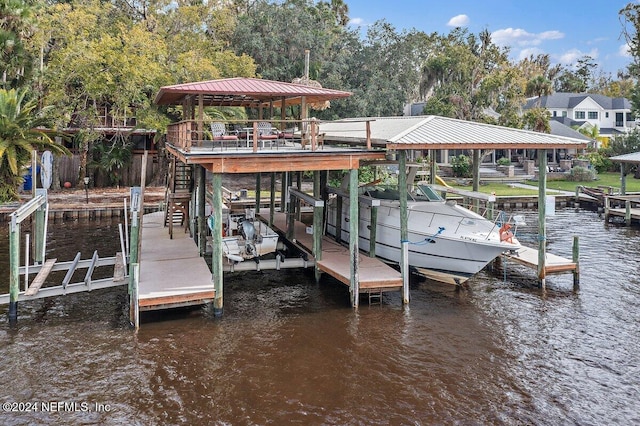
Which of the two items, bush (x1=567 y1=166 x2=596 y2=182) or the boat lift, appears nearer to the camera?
the boat lift

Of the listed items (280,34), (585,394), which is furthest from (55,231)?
(280,34)

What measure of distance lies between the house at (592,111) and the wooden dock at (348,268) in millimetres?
55790

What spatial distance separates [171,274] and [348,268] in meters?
4.84

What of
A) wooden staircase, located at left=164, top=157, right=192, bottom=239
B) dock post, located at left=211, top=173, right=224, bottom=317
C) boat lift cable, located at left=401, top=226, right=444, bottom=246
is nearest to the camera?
dock post, located at left=211, top=173, right=224, bottom=317

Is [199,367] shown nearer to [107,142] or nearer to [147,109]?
[147,109]

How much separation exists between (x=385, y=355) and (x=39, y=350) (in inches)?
292

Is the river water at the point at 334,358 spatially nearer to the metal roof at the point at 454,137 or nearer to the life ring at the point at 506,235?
the life ring at the point at 506,235

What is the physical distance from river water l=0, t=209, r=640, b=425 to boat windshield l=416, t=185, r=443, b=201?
2.80 meters

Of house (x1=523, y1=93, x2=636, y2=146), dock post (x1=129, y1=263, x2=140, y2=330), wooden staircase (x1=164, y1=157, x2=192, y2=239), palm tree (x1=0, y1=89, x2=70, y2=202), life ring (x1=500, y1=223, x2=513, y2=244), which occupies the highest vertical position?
house (x1=523, y1=93, x2=636, y2=146)

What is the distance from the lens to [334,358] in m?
10.8

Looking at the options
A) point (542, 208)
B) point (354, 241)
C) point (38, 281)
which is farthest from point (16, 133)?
point (542, 208)

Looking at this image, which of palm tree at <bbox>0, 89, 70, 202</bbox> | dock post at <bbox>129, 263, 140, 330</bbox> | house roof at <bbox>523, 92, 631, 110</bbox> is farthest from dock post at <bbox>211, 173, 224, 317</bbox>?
house roof at <bbox>523, 92, 631, 110</bbox>

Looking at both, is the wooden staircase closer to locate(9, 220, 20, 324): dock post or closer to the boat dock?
locate(9, 220, 20, 324): dock post

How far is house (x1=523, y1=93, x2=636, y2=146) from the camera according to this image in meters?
65.2
